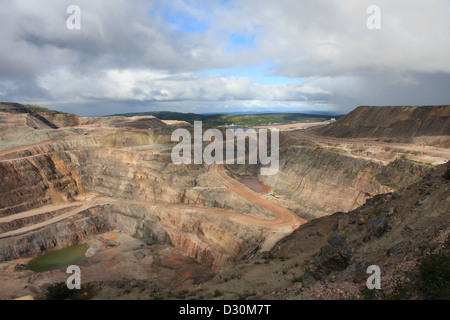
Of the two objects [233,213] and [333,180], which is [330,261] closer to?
[233,213]

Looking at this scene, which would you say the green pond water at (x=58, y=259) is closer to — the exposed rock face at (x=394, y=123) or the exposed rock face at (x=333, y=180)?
the exposed rock face at (x=333, y=180)

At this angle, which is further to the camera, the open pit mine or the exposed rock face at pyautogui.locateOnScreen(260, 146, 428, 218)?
the exposed rock face at pyautogui.locateOnScreen(260, 146, 428, 218)

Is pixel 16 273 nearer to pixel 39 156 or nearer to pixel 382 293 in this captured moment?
pixel 39 156

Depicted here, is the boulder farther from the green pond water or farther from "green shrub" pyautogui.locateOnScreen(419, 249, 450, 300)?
the green pond water

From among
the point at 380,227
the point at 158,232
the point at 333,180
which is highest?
the point at 380,227

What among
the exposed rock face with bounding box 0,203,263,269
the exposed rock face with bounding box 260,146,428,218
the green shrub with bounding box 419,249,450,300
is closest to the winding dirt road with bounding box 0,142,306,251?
the exposed rock face with bounding box 0,203,263,269

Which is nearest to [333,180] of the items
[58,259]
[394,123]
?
[394,123]

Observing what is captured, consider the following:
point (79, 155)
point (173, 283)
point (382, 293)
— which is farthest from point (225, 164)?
point (382, 293)
